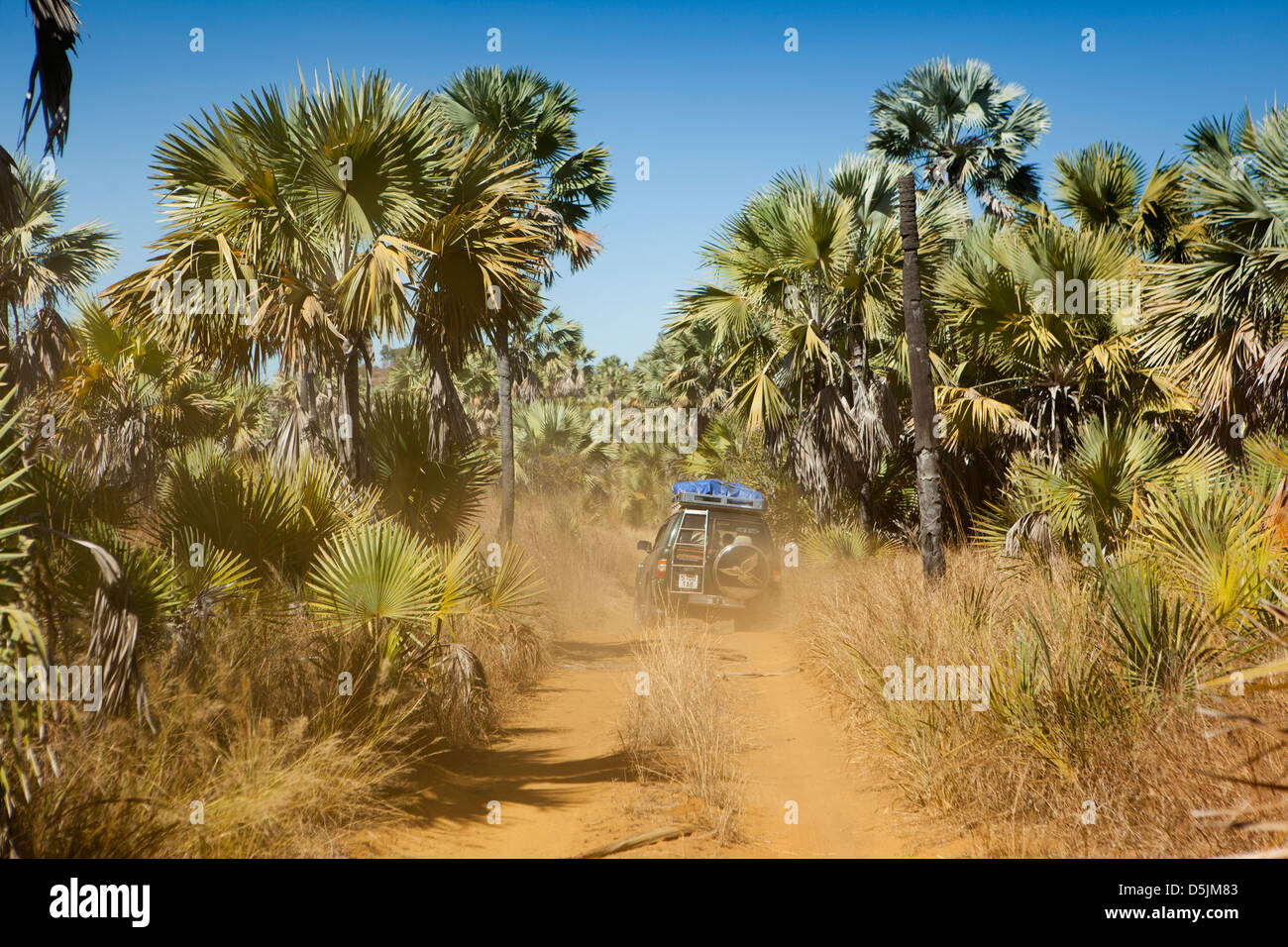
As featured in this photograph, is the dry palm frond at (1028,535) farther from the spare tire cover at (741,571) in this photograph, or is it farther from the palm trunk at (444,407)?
the palm trunk at (444,407)

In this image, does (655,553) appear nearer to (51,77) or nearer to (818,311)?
(818,311)

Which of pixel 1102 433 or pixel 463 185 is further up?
pixel 463 185

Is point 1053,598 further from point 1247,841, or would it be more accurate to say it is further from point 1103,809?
point 1247,841

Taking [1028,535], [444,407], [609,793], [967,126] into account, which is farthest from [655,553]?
[967,126]

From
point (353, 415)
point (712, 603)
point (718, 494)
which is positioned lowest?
point (712, 603)

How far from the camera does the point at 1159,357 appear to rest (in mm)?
9539

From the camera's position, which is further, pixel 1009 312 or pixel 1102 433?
pixel 1009 312

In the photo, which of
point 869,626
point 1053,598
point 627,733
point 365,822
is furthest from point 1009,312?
point 365,822

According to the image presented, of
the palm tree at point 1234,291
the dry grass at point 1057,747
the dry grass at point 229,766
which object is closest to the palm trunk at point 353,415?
the dry grass at point 229,766

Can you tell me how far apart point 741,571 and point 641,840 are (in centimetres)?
730

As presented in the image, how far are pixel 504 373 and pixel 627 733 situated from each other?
11.6 metres

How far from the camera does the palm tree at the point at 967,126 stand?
2142 centimetres

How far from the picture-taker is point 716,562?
38.5 feet

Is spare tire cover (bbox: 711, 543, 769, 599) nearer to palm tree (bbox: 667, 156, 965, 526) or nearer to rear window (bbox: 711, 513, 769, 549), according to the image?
rear window (bbox: 711, 513, 769, 549)
